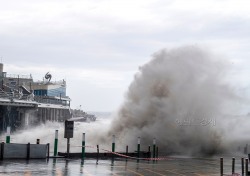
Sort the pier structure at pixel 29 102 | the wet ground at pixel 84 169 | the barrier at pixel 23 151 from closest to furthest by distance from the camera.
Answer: the wet ground at pixel 84 169
the barrier at pixel 23 151
the pier structure at pixel 29 102

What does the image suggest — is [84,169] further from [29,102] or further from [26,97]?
[26,97]

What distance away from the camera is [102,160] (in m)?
22.8

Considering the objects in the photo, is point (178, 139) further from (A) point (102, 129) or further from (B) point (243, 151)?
(A) point (102, 129)

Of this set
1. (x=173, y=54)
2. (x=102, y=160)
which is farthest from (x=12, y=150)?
(x=173, y=54)

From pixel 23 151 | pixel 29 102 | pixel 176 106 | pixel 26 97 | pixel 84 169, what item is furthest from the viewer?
pixel 26 97

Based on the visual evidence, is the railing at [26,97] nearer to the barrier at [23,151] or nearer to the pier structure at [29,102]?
the pier structure at [29,102]

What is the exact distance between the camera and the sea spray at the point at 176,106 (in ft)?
109

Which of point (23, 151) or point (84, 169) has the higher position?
point (23, 151)

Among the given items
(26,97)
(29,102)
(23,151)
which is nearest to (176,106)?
(23,151)

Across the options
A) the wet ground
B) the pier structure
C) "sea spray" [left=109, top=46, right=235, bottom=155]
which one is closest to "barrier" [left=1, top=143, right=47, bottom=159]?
the wet ground

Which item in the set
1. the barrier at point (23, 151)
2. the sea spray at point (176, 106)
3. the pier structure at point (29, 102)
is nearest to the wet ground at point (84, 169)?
the barrier at point (23, 151)

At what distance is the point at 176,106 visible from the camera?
3491 centimetres

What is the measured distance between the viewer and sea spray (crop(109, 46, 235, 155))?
33.3 metres

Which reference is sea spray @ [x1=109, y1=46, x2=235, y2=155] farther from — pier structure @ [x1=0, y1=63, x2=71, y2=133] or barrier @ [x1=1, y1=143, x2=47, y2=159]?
pier structure @ [x1=0, y1=63, x2=71, y2=133]
